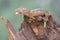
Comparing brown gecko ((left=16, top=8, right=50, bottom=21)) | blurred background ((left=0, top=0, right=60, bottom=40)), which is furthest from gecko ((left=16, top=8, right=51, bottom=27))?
blurred background ((left=0, top=0, right=60, bottom=40))

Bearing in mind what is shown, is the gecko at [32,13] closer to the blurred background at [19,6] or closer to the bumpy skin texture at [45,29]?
the bumpy skin texture at [45,29]

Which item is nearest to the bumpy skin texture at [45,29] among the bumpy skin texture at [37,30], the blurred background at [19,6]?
the bumpy skin texture at [37,30]

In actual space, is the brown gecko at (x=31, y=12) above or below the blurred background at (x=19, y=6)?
above

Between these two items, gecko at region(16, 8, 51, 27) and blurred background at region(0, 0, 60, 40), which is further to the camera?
blurred background at region(0, 0, 60, 40)

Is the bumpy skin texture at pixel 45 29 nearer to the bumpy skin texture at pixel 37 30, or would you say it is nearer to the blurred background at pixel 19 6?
the bumpy skin texture at pixel 37 30

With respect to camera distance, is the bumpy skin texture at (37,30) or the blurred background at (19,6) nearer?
the bumpy skin texture at (37,30)

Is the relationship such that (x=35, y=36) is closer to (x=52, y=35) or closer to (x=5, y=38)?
(x=52, y=35)

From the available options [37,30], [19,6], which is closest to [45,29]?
[37,30]

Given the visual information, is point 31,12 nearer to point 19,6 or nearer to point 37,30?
point 37,30

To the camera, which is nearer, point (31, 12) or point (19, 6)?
point (31, 12)

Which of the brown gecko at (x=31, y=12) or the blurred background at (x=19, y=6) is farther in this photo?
the blurred background at (x=19, y=6)

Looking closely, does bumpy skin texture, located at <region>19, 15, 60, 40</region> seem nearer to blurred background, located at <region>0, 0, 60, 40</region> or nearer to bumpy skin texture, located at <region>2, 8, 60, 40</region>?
bumpy skin texture, located at <region>2, 8, 60, 40</region>

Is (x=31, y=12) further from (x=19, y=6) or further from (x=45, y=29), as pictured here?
(x=19, y=6)
